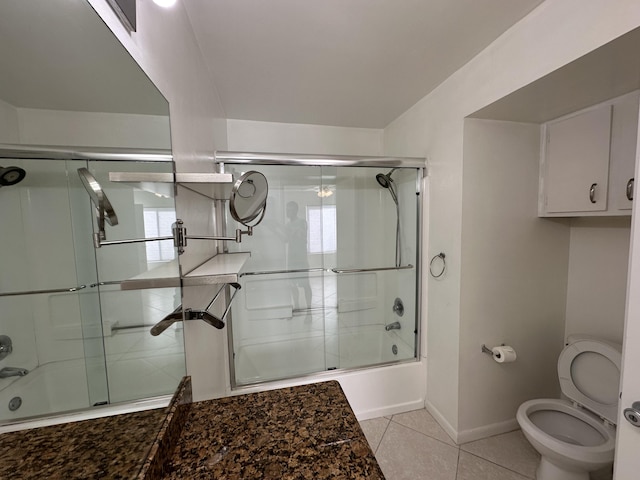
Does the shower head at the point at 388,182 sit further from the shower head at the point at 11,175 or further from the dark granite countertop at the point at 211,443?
the shower head at the point at 11,175

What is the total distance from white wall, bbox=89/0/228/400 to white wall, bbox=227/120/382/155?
0.66 metres

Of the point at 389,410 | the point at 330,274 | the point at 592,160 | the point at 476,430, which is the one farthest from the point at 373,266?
the point at 592,160

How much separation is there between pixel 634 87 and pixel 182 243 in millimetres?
2210

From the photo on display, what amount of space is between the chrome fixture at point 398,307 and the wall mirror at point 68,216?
2.03m

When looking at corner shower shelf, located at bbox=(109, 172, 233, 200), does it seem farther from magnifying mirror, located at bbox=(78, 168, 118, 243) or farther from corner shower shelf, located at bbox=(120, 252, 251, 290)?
corner shower shelf, located at bbox=(120, 252, 251, 290)

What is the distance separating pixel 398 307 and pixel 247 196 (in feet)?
6.14

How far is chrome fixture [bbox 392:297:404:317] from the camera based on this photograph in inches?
91.4

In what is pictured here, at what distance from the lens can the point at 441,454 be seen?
162 centimetres

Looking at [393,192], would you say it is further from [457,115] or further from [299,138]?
[299,138]

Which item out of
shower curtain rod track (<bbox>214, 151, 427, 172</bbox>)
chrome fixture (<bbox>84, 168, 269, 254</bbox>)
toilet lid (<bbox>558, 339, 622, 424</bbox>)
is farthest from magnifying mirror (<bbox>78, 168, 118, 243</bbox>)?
toilet lid (<bbox>558, 339, 622, 424</bbox>)

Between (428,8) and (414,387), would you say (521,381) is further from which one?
(428,8)

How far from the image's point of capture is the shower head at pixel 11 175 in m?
0.33

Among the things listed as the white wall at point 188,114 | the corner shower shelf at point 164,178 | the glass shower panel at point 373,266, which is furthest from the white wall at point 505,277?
the white wall at point 188,114

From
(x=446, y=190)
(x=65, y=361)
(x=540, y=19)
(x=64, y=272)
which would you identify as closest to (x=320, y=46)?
(x=540, y=19)
